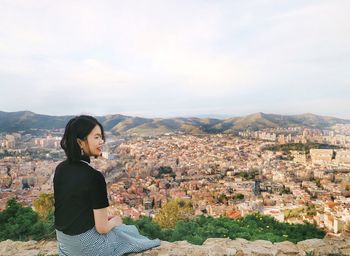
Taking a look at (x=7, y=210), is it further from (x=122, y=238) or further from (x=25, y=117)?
(x=25, y=117)

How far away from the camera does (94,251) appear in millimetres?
2025

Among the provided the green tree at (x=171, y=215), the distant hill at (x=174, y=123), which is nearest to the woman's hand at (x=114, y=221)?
the green tree at (x=171, y=215)

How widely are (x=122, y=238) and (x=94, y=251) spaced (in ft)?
0.86

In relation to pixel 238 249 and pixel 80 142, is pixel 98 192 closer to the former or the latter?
pixel 80 142

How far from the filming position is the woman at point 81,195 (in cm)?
184

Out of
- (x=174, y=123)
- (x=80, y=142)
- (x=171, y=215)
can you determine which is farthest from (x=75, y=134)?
(x=174, y=123)

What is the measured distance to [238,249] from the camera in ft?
8.96

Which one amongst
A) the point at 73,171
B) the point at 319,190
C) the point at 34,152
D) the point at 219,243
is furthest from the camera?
the point at 34,152

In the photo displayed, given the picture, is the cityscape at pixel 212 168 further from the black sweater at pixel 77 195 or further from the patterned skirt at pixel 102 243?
the black sweater at pixel 77 195

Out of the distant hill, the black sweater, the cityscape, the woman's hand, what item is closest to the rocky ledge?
the woman's hand

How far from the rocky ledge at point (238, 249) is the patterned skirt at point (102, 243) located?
0.73ft

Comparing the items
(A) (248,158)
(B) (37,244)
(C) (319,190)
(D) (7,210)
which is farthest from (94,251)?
(A) (248,158)

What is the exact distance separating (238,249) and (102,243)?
4.03 ft

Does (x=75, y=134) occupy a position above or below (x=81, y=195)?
above
